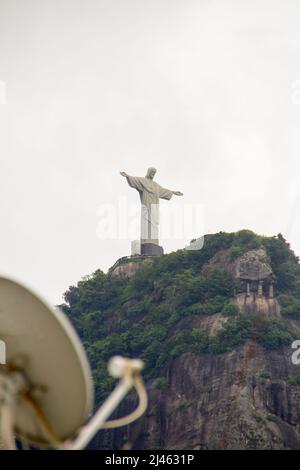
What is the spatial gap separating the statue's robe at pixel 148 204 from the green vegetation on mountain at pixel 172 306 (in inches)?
74.0

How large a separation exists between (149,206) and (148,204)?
0.14 metres

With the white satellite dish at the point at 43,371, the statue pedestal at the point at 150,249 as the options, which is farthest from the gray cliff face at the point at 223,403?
the white satellite dish at the point at 43,371

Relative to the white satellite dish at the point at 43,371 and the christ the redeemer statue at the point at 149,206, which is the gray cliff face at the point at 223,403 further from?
the white satellite dish at the point at 43,371

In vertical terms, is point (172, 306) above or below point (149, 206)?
below

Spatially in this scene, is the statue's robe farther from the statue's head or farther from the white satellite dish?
the white satellite dish

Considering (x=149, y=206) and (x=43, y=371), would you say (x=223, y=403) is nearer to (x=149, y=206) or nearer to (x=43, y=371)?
(x=149, y=206)

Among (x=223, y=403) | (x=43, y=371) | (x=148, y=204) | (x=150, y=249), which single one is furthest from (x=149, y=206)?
(x=43, y=371)

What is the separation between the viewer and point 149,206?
170ft

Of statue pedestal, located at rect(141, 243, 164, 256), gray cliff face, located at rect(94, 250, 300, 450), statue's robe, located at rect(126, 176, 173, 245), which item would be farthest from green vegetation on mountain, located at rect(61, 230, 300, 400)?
statue's robe, located at rect(126, 176, 173, 245)

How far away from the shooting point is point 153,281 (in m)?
50.8

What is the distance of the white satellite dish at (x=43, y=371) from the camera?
36.2ft

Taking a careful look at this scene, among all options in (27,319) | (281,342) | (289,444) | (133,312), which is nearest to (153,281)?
(133,312)

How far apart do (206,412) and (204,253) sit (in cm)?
1268
